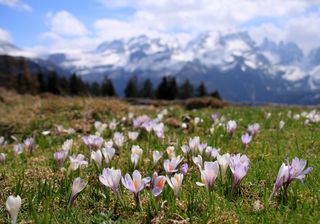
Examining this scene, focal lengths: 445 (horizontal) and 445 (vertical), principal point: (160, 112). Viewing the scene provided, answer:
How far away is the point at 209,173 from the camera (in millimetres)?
3680

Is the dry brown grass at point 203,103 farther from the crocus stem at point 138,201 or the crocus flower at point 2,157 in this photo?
the crocus stem at point 138,201

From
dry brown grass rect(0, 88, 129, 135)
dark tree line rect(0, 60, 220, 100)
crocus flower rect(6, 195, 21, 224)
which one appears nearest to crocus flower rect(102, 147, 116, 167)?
crocus flower rect(6, 195, 21, 224)

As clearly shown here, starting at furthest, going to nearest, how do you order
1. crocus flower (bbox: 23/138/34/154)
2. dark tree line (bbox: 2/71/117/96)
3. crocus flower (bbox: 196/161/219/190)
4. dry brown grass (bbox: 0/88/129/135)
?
dark tree line (bbox: 2/71/117/96) → dry brown grass (bbox: 0/88/129/135) → crocus flower (bbox: 23/138/34/154) → crocus flower (bbox: 196/161/219/190)

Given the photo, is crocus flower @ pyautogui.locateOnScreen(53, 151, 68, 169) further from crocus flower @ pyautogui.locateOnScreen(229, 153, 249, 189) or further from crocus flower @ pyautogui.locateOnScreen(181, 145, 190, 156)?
crocus flower @ pyautogui.locateOnScreen(229, 153, 249, 189)

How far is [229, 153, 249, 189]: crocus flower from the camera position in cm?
374

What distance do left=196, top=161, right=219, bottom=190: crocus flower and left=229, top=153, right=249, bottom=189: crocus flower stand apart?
8.3 inches

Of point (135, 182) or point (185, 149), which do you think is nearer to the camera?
point (135, 182)

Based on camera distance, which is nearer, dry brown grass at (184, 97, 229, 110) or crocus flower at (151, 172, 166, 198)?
crocus flower at (151, 172, 166, 198)

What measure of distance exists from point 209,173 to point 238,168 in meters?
0.26

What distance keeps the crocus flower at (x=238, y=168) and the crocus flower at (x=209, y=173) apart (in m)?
0.21

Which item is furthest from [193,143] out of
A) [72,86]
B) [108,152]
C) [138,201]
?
[72,86]

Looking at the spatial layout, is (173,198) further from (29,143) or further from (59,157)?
(29,143)

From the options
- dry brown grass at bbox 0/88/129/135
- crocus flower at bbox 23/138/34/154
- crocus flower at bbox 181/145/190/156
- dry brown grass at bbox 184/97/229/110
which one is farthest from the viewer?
dry brown grass at bbox 184/97/229/110

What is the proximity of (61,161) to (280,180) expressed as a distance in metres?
2.85
